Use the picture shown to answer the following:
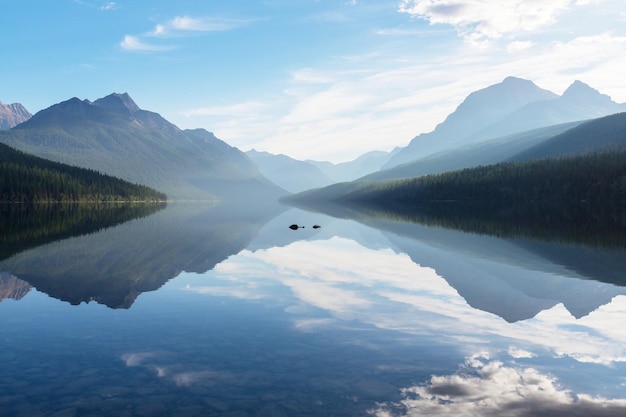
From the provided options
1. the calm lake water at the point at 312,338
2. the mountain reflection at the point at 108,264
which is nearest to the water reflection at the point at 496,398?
the calm lake water at the point at 312,338

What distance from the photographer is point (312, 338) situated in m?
19.8

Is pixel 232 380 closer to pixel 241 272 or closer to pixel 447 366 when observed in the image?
pixel 447 366

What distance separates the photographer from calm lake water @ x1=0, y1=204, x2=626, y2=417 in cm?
1360

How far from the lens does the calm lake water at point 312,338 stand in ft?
44.6

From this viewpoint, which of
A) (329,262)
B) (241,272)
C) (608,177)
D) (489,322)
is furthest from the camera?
(608,177)

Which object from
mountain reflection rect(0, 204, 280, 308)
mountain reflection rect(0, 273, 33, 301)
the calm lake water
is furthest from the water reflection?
mountain reflection rect(0, 273, 33, 301)

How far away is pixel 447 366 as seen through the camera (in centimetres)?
1634

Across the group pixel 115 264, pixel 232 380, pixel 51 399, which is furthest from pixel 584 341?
pixel 115 264

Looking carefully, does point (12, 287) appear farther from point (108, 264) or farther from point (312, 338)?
point (312, 338)

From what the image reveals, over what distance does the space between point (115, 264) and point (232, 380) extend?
92.1 feet

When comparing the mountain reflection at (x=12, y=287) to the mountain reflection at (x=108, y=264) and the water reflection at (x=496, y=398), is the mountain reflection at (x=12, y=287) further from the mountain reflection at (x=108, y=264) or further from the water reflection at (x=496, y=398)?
the water reflection at (x=496, y=398)

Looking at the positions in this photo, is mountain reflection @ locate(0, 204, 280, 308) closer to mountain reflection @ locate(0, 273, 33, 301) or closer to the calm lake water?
the calm lake water

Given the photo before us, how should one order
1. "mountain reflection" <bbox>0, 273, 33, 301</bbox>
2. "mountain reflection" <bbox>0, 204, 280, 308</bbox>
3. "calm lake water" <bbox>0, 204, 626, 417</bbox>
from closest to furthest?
1. "calm lake water" <bbox>0, 204, 626, 417</bbox>
2. "mountain reflection" <bbox>0, 273, 33, 301</bbox>
3. "mountain reflection" <bbox>0, 204, 280, 308</bbox>

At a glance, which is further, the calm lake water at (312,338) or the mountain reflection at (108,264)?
the mountain reflection at (108,264)
